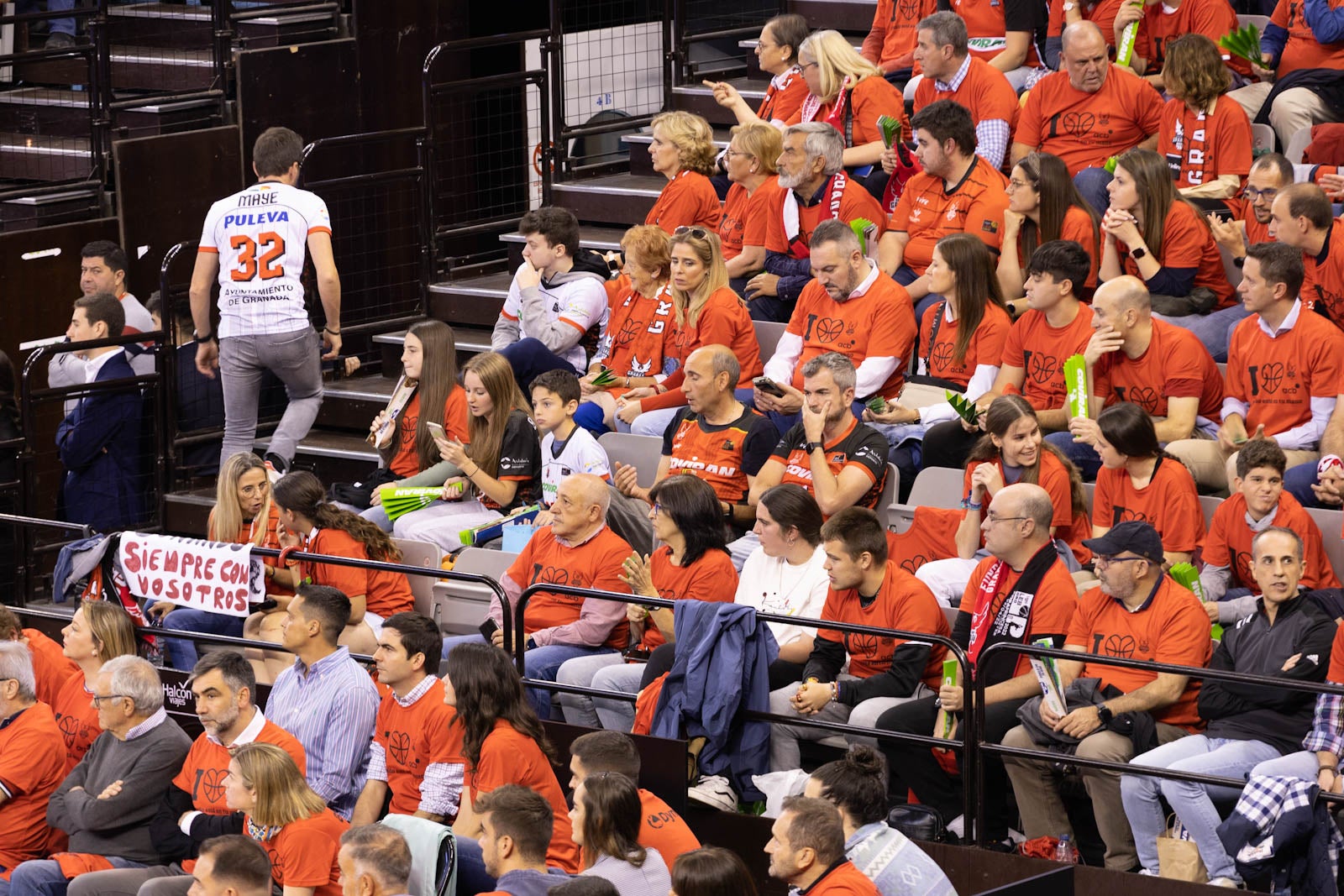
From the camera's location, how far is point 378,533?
9.22 m

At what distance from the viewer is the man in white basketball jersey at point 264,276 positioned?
1067cm

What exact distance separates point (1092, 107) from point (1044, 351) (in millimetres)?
2356

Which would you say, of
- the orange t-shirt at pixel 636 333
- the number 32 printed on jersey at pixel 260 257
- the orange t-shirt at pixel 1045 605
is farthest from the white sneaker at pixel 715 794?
the number 32 printed on jersey at pixel 260 257

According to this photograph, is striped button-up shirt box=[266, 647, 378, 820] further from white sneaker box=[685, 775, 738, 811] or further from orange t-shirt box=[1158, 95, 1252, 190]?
orange t-shirt box=[1158, 95, 1252, 190]

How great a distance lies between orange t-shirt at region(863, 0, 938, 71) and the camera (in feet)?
40.5

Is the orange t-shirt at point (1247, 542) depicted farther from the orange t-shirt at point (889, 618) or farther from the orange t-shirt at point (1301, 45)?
the orange t-shirt at point (1301, 45)

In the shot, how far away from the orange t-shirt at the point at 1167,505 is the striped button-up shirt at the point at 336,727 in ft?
10.5

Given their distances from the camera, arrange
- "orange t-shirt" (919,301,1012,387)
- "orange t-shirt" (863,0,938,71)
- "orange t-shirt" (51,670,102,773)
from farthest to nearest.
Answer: "orange t-shirt" (863,0,938,71)
"orange t-shirt" (919,301,1012,387)
"orange t-shirt" (51,670,102,773)

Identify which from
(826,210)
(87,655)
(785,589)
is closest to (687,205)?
(826,210)

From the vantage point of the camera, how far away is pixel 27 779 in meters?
8.40

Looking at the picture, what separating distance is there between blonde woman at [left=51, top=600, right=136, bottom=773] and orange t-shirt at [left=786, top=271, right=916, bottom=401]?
135 inches

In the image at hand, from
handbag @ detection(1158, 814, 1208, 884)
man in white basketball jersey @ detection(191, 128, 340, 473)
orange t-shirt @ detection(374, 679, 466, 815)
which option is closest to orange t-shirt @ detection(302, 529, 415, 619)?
orange t-shirt @ detection(374, 679, 466, 815)

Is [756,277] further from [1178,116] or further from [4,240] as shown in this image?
[4,240]

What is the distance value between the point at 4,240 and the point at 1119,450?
697 cm
